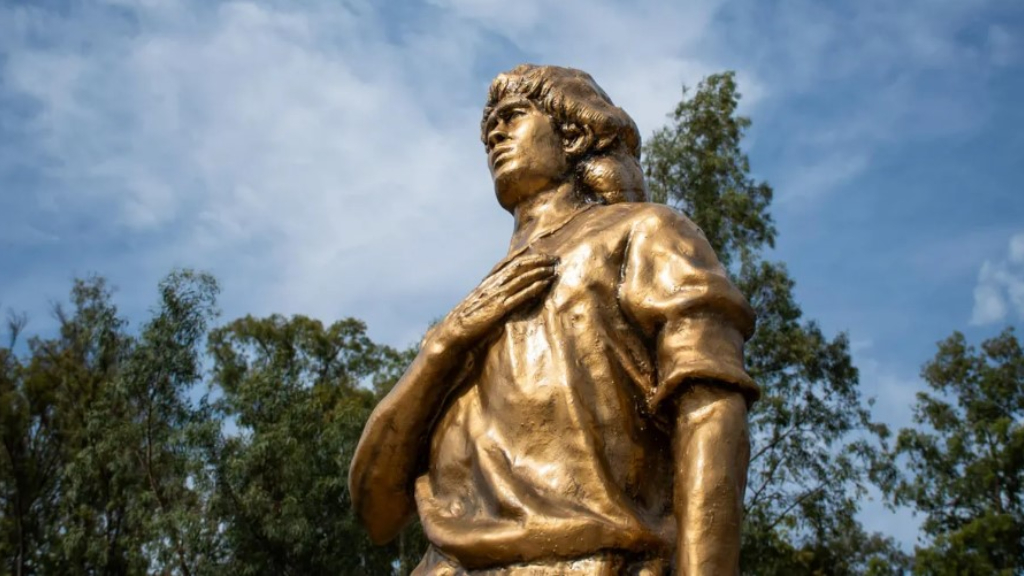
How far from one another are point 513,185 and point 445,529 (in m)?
1.38

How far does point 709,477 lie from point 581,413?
0.45 m

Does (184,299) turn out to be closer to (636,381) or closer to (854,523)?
(854,523)

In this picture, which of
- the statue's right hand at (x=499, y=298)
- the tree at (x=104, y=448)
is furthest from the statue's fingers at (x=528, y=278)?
the tree at (x=104, y=448)

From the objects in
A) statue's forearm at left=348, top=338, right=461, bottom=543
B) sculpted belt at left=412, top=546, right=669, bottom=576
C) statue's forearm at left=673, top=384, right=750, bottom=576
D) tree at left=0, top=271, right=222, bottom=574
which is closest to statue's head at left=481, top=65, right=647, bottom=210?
statue's forearm at left=348, top=338, right=461, bottom=543

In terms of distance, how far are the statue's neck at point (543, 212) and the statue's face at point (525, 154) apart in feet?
0.09

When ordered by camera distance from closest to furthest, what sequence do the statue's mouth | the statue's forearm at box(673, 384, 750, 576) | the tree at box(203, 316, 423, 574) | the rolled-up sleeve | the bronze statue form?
1. the statue's forearm at box(673, 384, 750, 576)
2. the bronze statue
3. the rolled-up sleeve
4. the statue's mouth
5. the tree at box(203, 316, 423, 574)

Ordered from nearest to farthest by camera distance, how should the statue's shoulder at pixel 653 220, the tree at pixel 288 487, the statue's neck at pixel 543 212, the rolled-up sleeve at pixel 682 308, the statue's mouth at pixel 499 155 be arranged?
1. the rolled-up sleeve at pixel 682 308
2. the statue's shoulder at pixel 653 220
3. the statue's neck at pixel 543 212
4. the statue's mouth at pixel 499 155
5. the tree at pixel 288 487

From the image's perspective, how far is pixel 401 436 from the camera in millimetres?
3639

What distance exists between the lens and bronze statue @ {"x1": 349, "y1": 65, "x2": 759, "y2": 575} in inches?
119

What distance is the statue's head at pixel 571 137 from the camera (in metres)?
4.07

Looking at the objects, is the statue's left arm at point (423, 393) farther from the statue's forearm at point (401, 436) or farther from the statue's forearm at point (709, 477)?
the statue's forearm at point (709, 477)

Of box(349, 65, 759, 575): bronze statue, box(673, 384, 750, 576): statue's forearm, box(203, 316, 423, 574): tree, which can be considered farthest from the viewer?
box(203, 316, 423, 574): tree

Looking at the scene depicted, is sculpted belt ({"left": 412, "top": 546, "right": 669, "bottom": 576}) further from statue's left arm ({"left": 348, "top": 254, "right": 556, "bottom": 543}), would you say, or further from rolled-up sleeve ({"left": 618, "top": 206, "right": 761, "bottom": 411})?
statue's left arm ({"left": 348, "top": 254, "right": 556, "bottom": 543})

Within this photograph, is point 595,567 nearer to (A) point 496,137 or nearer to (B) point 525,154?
(B) point 525,154
